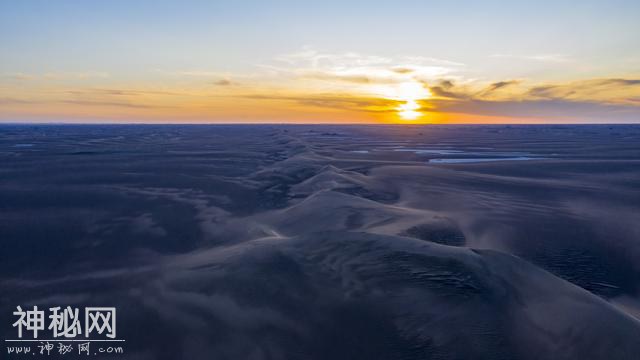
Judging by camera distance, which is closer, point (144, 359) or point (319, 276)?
point (144, 359)

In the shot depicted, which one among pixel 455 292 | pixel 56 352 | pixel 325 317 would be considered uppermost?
pixel 455 292

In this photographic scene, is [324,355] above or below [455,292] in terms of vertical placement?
below

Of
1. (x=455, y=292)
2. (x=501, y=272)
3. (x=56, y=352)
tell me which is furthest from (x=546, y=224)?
(x=56, y=352)

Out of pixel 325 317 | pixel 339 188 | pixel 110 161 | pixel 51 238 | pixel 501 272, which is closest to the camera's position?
pixel 325 317

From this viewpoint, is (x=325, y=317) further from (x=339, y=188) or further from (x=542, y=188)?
(x=542, y=188)

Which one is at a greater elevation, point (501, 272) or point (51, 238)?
point (501, 272)

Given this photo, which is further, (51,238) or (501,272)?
(51,238)

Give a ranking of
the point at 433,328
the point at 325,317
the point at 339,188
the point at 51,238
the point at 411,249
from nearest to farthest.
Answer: the point at 433,328 → the point at 325,317 → the point at 411,249 → the point at 51,238 → the point at 339,188

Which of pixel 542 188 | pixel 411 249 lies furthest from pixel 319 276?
pixel 542 188

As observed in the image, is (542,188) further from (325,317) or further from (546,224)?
(325,317)
